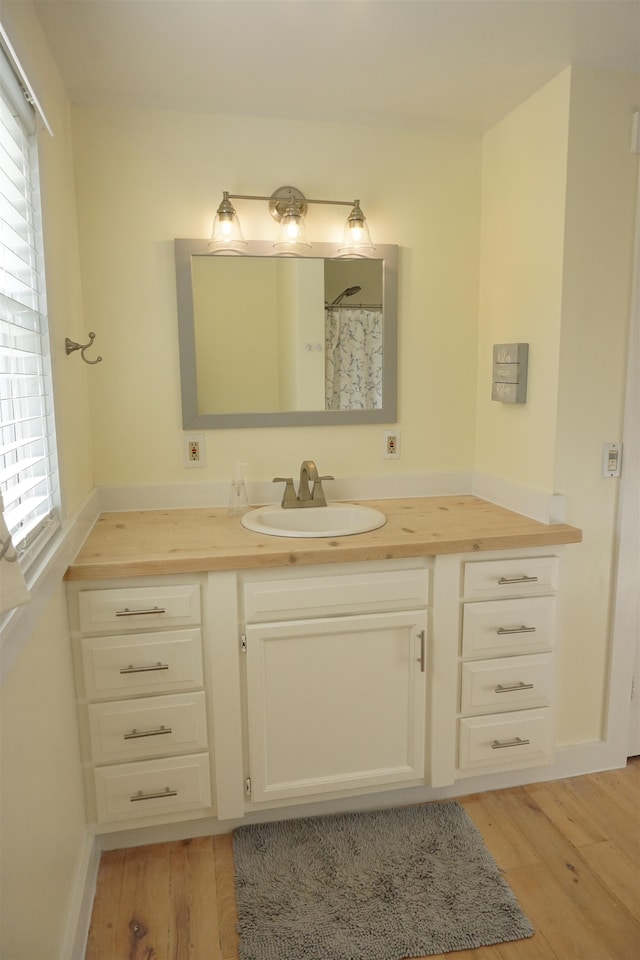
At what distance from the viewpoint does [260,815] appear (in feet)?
6.25

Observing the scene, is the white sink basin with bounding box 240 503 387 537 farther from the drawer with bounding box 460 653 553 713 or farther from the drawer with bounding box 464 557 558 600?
the drawer with bounding box 460 653 553 713

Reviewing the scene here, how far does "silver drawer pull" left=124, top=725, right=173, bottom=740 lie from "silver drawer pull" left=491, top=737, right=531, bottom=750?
3.38ft

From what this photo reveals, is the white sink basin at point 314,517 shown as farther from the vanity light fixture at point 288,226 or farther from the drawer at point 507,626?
the vanity light fixture at point 288,226

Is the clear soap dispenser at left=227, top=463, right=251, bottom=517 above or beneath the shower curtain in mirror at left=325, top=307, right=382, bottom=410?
Result: beneath

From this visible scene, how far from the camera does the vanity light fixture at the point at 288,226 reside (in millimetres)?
2027

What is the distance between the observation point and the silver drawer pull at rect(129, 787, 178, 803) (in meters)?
1.73

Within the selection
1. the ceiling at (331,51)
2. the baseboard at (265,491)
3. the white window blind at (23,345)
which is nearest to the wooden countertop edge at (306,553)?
the white window blind at (23,345)

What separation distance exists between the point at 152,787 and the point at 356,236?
1.89 meters

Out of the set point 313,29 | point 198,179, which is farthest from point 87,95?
point 313,29

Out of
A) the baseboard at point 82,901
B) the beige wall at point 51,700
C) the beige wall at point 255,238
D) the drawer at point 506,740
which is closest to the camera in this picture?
the beige wall at point 51,700

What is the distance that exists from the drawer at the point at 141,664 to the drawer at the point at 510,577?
0.84m

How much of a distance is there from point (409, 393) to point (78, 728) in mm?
1592

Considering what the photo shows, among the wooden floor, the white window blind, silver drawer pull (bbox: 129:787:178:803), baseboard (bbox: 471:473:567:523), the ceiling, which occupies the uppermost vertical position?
the ceiling

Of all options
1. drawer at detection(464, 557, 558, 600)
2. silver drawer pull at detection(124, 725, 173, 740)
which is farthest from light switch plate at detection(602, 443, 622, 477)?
silver drawer pull at detection(124, 725, 173, 740)
